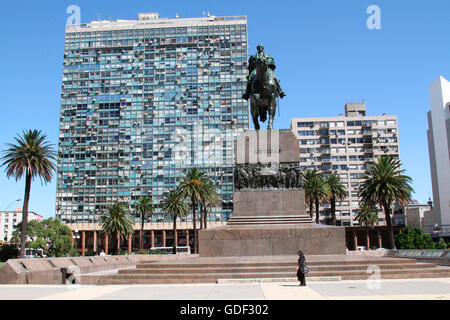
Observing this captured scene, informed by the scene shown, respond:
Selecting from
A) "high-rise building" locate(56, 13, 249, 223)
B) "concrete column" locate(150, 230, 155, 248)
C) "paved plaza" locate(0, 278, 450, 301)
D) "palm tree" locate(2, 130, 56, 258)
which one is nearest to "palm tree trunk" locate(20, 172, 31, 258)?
"palm tree" locate(2, 130, 56, 258)

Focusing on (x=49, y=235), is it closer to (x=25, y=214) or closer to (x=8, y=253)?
(x=8, y=253)

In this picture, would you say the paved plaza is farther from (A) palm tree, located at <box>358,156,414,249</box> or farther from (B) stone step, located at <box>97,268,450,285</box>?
(A) palm tree, located at <box>358,156,414,249</box>

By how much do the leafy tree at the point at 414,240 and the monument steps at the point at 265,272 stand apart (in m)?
38.0

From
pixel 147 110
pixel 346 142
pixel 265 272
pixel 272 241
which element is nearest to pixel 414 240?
pixel 272 241

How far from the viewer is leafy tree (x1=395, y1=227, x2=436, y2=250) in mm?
51625

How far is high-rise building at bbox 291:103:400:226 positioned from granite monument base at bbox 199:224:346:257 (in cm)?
8193

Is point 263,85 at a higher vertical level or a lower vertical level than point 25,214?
higher

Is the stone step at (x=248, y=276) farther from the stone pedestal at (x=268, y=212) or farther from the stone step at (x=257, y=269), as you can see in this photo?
the stone pedestal at (x=268, y=212)

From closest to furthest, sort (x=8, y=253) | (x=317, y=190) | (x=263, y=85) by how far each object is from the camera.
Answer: (x=263, y=85) < (x=8, y=253) < (x=317, y=190)

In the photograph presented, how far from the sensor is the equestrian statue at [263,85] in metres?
24.4

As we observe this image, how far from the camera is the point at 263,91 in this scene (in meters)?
24.6

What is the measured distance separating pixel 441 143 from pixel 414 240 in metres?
55.6
